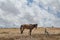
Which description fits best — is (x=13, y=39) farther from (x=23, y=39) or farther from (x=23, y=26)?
(x=23, y=26)

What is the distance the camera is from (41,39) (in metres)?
26.1

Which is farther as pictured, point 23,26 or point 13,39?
point 23,26

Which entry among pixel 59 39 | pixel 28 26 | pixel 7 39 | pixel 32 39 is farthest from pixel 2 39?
pixel 28 26

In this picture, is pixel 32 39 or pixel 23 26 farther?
pixel 23 26

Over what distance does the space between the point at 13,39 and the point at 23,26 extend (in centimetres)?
1112

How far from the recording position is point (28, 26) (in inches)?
1443

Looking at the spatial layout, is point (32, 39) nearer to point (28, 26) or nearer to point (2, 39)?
point (2, 39)

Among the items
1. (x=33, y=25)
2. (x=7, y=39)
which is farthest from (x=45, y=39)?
(x=33, y=25)

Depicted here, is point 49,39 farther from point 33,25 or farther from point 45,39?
point 33,25

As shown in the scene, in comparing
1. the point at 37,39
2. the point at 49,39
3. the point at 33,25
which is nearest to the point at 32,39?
the point at 37,39

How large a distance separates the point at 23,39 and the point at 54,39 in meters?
4.60

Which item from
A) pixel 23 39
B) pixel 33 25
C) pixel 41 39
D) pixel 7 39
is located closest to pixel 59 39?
pixel 41 39

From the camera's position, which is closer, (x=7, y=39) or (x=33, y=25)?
(x=7, y=39)

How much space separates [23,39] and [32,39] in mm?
→ 1302
